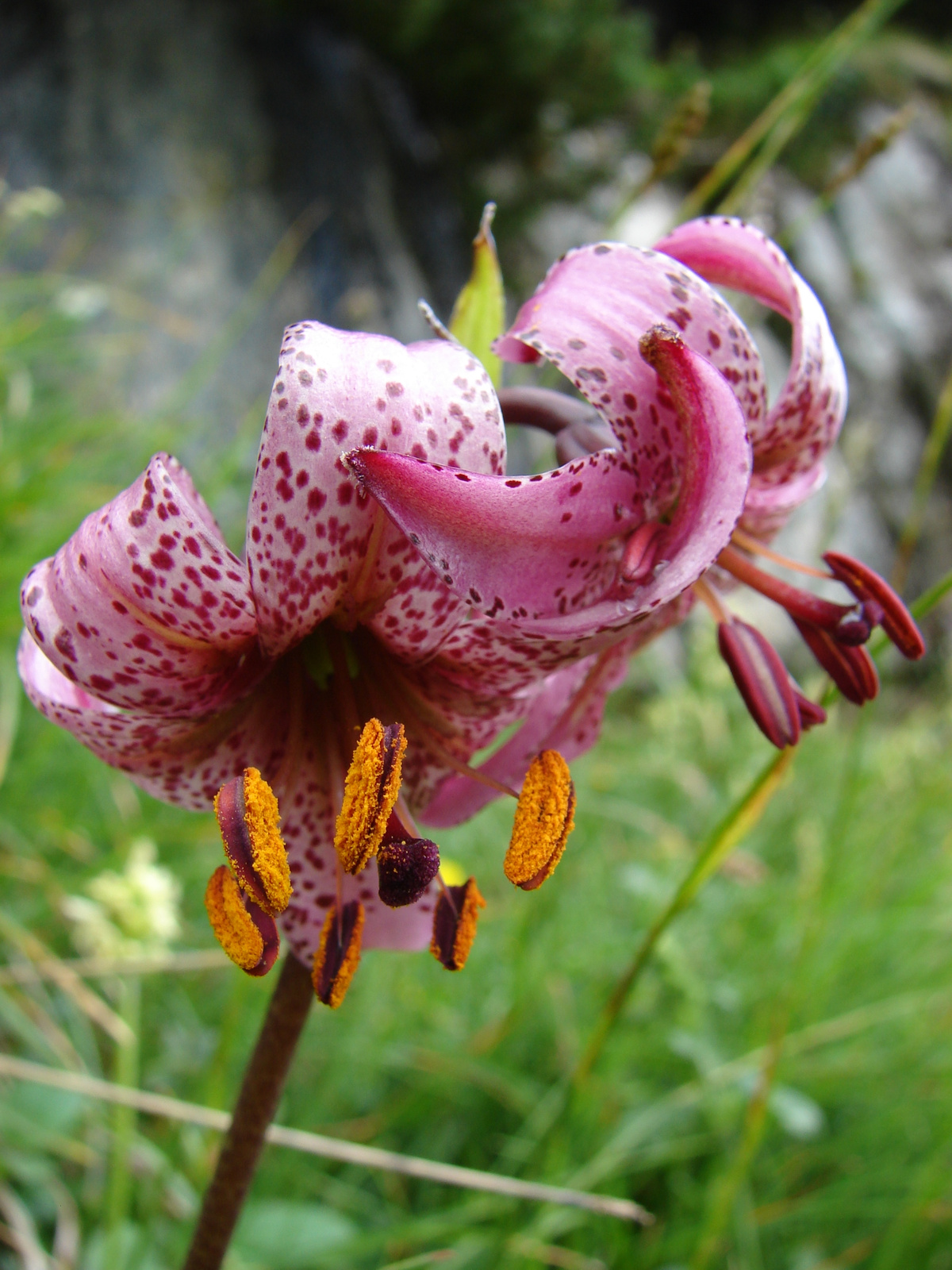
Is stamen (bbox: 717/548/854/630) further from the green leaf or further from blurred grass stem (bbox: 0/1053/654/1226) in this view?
blurred grass stem (bbox: 0/1053/654/1226)

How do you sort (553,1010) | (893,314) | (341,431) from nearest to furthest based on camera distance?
1. (341,431)
2. (553,1010)
3. (893,314)

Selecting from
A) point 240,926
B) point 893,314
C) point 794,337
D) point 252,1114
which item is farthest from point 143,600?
point 893,314

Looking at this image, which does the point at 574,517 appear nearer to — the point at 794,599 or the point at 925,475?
the point at 794,599

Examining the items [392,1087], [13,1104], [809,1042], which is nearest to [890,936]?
[809,1042]

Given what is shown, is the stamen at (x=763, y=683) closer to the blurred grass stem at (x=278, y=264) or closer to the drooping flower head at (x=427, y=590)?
the drooping flower head at (x=427, y=590)

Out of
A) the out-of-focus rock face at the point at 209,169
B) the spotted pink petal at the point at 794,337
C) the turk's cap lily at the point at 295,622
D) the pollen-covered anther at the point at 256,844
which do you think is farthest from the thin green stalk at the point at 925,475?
the out-of-focus rock face at the point at 209,169
